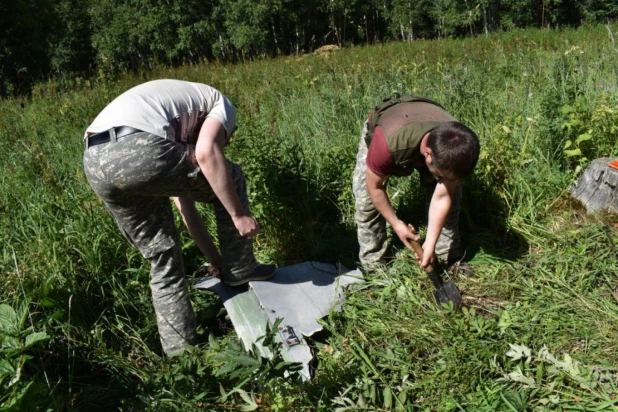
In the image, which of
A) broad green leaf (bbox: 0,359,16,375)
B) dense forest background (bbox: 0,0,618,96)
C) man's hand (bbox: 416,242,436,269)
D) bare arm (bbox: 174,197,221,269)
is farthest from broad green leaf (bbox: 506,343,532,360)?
dense forest background (bbox: 0,0,618,96)

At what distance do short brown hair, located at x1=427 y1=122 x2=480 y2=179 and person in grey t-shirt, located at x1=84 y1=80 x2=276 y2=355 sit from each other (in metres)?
0.94

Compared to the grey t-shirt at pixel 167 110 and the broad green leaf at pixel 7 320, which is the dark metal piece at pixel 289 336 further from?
the broad green leaf at pixel 7 320

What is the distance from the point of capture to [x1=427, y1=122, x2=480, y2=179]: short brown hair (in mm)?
2096

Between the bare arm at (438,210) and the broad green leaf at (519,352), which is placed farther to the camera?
the bare arm at (438,210)

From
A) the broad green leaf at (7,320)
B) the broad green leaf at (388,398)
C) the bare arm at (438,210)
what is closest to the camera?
the broad green leaf at (7,320)

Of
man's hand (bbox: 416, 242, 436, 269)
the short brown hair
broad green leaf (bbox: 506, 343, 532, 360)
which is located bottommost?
broad green leaf (bbox: 506, 343, 532, 360)

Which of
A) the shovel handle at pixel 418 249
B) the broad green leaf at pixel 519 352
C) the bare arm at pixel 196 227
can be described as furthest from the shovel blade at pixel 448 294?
the bare arm at pixel 196 227

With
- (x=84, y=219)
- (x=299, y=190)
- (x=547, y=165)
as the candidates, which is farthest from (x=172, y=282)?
(x=547, y=165)

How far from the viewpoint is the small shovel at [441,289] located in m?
2.56

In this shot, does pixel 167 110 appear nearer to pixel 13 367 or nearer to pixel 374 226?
pixel 13 367

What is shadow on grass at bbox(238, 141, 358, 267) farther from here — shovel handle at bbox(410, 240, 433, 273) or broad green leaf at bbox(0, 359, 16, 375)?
broad green leaf at bbox(0, 359, 16, 375)

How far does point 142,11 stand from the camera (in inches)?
918

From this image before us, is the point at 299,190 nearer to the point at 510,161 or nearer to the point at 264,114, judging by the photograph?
the point at 510,161

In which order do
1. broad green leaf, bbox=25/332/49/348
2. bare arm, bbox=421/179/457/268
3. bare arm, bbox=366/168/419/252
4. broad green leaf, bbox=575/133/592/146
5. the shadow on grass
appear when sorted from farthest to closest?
the shadow on grass < broad green leaf, bbox=575/133/592/146 < bare arm, bbox=366/168/419/252 < bare arm, bbox=421/179/457/268 < broad green leaf, bbox=25/332/49/348
